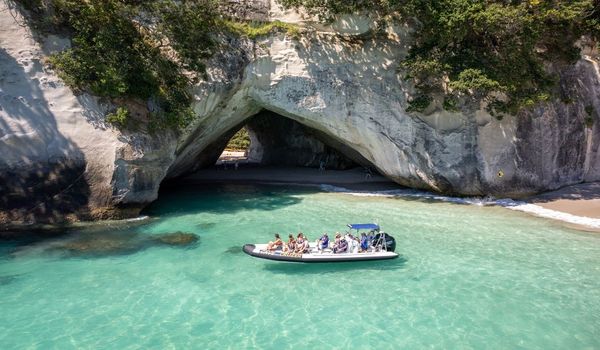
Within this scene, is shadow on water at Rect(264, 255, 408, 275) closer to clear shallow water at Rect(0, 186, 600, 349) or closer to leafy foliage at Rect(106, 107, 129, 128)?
clear shallow water at Rect(0, 186, 600, 349)

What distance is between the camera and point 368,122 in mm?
22141

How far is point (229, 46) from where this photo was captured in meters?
20.0

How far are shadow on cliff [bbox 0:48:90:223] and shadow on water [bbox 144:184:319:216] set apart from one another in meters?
3.53

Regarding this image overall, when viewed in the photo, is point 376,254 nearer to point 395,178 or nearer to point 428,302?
point 428,302

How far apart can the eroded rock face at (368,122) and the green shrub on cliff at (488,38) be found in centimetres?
132

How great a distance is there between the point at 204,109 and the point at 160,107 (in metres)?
2.17

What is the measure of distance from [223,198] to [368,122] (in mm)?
8631

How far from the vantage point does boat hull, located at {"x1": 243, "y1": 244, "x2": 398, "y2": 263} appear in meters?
12.7

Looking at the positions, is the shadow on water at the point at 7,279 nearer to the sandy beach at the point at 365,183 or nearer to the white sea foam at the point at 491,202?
the white sea foam at the point at 491,202

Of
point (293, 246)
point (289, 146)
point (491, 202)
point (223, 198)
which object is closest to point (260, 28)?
point (223, 198)

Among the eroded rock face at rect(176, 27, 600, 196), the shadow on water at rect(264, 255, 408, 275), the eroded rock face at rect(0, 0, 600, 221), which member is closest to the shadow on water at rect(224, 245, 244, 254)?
the shadow on water at rect(264, 255, 408, 275)

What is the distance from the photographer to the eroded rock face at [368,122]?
1808 cm

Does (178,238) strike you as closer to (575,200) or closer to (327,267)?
(327,267)

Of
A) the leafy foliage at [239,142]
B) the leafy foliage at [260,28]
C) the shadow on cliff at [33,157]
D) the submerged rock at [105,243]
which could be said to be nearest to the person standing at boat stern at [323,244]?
the submerged rock at [105,243]
